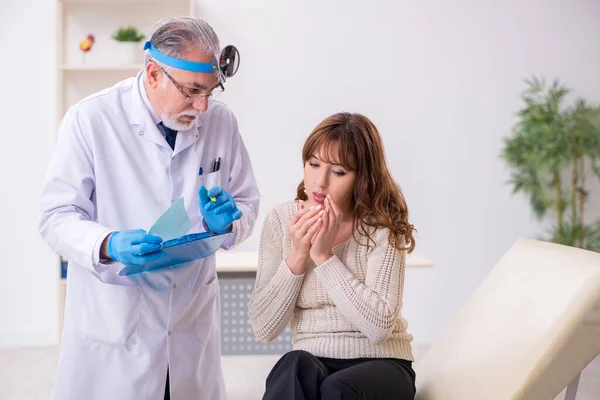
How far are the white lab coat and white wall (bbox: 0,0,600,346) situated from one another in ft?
8.38

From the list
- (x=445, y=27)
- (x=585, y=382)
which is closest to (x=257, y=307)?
(x=585, y=382)

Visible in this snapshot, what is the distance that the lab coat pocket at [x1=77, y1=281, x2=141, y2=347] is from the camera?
5.80 ft

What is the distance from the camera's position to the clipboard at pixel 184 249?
5.24 feet

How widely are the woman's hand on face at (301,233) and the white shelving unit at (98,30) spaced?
2600mm

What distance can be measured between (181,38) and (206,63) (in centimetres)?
8

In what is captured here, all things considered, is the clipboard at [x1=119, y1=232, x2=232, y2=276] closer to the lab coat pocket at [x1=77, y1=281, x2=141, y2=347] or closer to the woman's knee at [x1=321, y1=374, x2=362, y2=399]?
the lab coat pocket at [x1=77, y1=281, x2=141, y2=347]

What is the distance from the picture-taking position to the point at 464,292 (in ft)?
14.9

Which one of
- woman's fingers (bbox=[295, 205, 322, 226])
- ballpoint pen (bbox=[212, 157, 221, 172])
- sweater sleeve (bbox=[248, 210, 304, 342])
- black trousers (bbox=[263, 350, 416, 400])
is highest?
ballpoint pen (bbox=[212, 157, 221, 172])

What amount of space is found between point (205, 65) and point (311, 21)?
272cm

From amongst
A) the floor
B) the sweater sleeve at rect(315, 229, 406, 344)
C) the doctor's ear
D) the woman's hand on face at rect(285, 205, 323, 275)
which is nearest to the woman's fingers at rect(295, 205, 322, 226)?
the woman's hand on face at rect(285, 205, 323, 275)

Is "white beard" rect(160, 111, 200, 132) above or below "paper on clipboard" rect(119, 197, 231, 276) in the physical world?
above

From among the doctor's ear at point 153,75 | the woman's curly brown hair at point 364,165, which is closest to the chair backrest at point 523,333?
the woman's curly brown hair at point 364,165

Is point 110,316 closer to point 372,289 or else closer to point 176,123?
point 176,123

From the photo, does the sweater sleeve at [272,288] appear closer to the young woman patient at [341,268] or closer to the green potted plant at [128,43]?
the young woman patient at [341,268]
